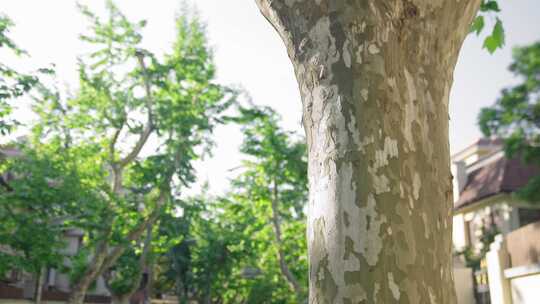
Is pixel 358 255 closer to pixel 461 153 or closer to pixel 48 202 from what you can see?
pixel 48 202

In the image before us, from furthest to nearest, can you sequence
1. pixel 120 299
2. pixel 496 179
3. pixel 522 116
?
1. pixel 120 299
2. pixel 496 179
3. pixel 522 116

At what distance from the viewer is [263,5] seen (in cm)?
281

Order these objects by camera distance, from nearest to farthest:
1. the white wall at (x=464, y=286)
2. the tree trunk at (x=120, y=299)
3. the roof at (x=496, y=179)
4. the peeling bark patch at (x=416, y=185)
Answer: the peeling bark patch at (x=416, y=185)
the white wall at (x=464, y=286)
the roof at (x=496, y=179)
the tree trunk at (x=120, y=299)

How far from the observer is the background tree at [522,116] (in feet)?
40.9

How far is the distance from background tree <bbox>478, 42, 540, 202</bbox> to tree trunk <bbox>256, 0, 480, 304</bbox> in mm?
10839

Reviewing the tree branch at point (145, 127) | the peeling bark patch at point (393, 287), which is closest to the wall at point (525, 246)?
the tree branch at point (145, 127)

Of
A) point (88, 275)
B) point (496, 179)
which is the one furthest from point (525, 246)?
point (88, 275)

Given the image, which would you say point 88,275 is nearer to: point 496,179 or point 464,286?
point 464,286

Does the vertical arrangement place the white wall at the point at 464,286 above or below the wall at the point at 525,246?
below

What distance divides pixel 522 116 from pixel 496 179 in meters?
12.2

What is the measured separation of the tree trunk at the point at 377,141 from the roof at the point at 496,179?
22026 mm

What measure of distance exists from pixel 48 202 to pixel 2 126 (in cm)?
336

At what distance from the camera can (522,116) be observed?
13.3m

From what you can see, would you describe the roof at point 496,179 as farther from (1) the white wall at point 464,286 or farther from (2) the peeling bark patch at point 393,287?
(2) the peeling bark patch at point 393,287
